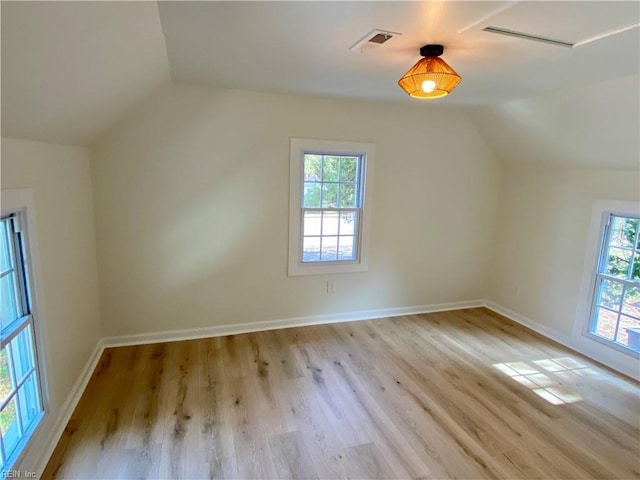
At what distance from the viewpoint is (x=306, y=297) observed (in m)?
3.96

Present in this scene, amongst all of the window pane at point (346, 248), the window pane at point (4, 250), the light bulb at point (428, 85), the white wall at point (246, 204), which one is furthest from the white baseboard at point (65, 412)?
the light bulb at point (428, 85)

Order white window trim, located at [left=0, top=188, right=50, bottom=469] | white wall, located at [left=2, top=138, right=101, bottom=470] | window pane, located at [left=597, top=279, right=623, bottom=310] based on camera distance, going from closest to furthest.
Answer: white window trim, located at [left=0, top=188, right=50, bottom=469] → white wall, located at [left=2, top=138, right=101, bottom=470] → window pane, located at [left=597, top=279, right=623, bottom=310]

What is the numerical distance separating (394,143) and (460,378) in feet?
8.07

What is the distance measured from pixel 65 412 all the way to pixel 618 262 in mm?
4658

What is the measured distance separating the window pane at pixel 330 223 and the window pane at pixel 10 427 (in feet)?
9.25

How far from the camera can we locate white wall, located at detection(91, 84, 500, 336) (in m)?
3.20

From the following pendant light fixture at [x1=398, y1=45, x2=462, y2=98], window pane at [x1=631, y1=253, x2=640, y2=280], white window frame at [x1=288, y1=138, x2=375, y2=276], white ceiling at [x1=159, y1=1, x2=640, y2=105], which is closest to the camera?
white ceiling at [x1=159, y1=1, x2=640, y2=105]

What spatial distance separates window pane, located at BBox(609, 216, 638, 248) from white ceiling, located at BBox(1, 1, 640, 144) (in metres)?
1.40

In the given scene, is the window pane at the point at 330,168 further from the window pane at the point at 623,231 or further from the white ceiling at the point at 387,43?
the window pane at the point at 623,231

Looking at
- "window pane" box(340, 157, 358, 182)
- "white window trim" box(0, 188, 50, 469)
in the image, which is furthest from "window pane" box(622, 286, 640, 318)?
"white window trim" box(0, 188, 50, 469)

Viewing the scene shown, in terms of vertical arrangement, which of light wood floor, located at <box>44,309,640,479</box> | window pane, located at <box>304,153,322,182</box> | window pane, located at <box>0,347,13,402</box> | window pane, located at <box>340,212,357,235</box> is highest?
window pane, located at <box>304,153,322,182</box>

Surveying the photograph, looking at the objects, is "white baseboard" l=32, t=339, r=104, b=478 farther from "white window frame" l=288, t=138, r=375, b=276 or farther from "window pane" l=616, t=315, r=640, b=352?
"window pane" l=616, t=315, r=640, b=352

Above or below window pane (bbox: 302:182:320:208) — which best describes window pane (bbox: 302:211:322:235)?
below

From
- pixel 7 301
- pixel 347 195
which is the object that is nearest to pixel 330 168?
pixel 347 195
